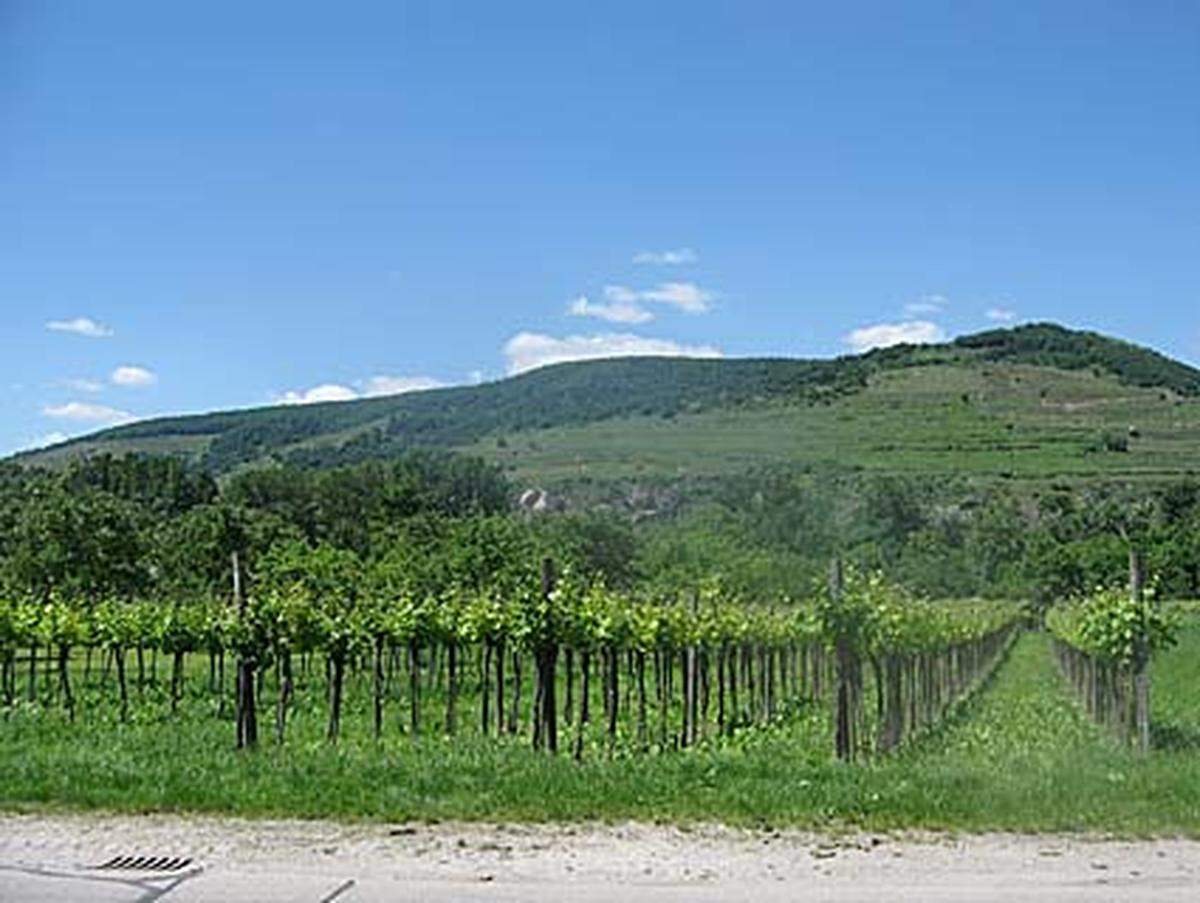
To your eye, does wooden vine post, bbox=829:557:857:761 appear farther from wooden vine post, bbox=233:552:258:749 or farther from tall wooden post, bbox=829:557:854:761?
wooden vine post, bbox=233:552:258:749

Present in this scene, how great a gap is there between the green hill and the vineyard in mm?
80970

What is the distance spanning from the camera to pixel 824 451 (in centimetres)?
11975

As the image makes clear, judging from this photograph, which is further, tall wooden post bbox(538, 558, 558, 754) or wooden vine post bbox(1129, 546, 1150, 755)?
tall wooden post bbox(538, 558, 558, 754)

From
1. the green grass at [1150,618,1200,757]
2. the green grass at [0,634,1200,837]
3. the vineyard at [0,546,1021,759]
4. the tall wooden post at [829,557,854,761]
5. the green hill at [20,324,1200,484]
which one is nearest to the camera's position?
the green grass at [0,634,1200,837]

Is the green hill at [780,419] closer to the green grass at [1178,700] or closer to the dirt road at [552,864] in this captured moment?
the green grass at [1178,700]

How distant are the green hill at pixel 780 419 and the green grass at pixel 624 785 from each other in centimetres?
9654

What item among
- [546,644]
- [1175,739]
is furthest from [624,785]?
[1175,739]

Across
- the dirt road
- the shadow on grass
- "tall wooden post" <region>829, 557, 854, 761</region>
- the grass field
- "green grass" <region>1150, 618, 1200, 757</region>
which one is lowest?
"green grass" <region>1150, 618, 1200, 757</region>

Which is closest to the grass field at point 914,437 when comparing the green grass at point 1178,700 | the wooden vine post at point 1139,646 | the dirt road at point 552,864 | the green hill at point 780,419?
the green hill at point 780,419

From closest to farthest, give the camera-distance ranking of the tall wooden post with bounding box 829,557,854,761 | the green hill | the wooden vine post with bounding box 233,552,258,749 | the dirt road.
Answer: the dirt road, the tall wooden post with bounding box 829,557,854,761, the wooden vine post with bounding box 233,552,258,749, the green hill

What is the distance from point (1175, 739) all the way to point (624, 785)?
8502 mm

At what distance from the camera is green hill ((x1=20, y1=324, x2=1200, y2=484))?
119 metres

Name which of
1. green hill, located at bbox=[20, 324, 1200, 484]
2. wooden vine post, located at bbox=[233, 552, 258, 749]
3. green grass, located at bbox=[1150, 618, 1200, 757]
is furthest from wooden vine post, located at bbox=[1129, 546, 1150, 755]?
green hill, located at bbox=[20, 324, 1200, 484]

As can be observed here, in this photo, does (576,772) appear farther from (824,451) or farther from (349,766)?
(824,451)
